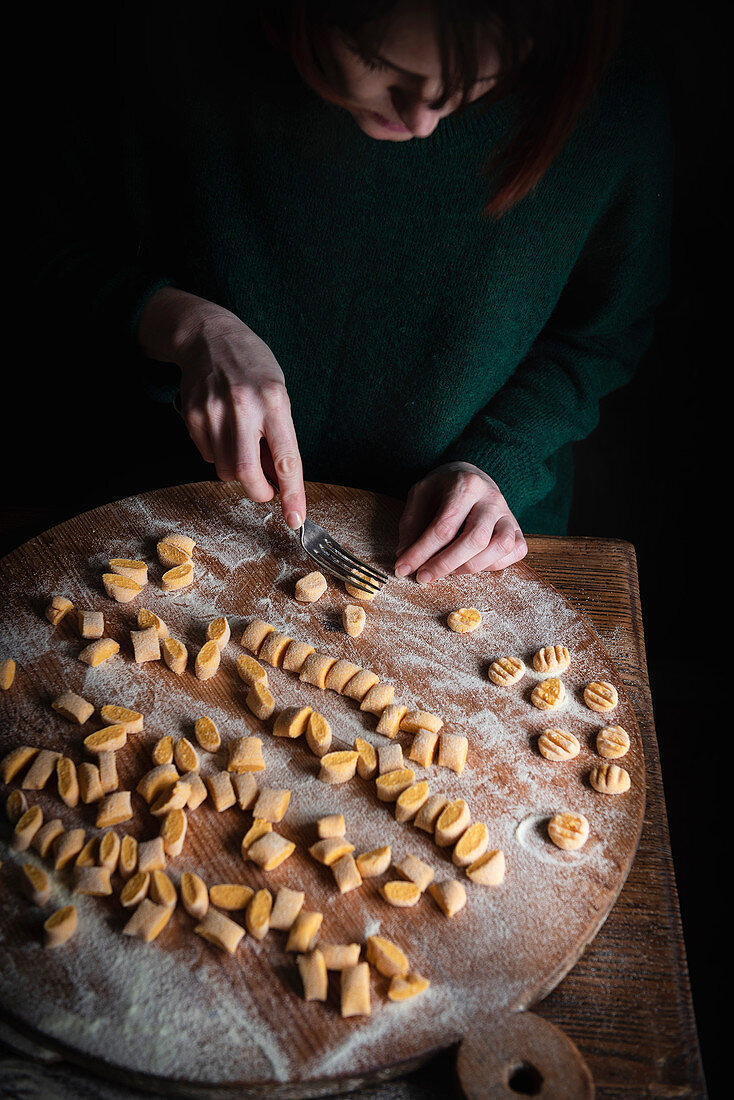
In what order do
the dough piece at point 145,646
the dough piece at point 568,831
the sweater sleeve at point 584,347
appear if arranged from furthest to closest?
1. the sweater sleeve at point 584,347
2. the dough piece at point 145,646
3. the dough piece at point 568,831

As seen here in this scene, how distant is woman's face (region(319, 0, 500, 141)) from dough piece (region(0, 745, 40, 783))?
3.50 ft

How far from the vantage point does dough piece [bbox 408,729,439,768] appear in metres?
1.15

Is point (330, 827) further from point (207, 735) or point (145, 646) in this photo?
point (145, 646)

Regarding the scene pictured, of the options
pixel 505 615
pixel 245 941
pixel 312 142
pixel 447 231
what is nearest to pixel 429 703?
pixel 505 615

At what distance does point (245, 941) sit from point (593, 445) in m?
2.07

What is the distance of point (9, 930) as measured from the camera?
37.0 inches

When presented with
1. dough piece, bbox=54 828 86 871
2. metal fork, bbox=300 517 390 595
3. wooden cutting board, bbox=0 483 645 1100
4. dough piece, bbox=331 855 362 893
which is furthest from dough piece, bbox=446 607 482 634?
dough piece, bbox=54 828 86 871

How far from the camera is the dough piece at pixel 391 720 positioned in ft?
3.90

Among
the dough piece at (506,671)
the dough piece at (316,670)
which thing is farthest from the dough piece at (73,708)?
the dough piece at (506,671)

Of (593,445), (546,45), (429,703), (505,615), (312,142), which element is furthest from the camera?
(593,445)

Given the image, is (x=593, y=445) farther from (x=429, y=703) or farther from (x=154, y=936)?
(x=154, y=936)

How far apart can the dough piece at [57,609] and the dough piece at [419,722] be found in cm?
62

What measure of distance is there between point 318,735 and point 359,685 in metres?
0.12

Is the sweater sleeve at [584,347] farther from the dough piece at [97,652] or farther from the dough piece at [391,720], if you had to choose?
the dough piece at [97,652]
